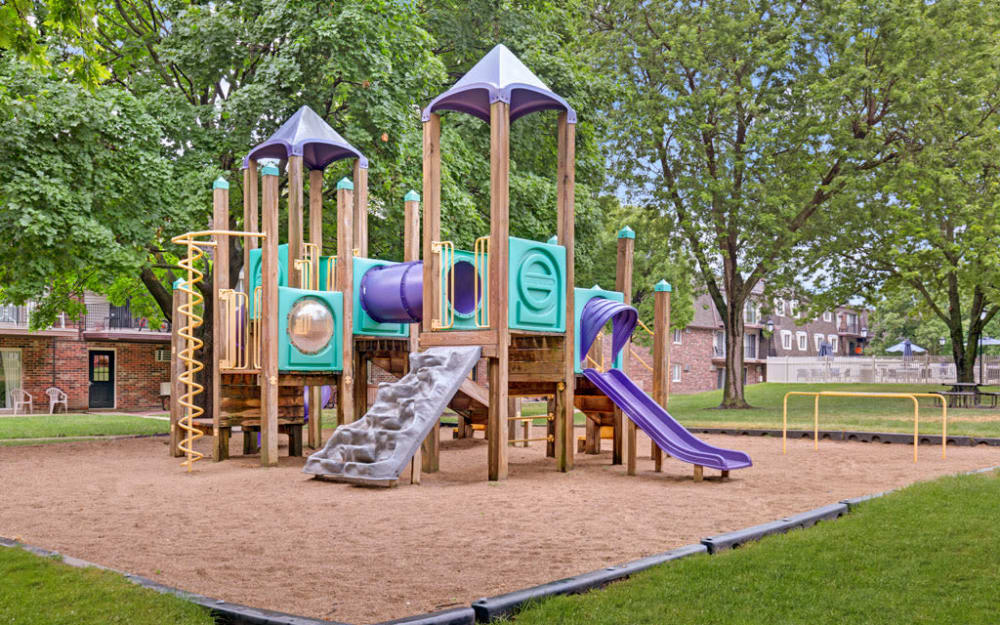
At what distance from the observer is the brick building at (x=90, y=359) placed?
117 ft

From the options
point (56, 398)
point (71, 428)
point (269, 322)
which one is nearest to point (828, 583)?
point (269, 322)

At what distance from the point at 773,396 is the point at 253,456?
28011 millimetres

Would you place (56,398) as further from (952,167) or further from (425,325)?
(952,167)

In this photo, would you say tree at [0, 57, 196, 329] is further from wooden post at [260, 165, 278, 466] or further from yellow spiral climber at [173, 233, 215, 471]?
wooden post at [260, 165, 278, 466]

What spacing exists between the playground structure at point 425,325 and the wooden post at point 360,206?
3cm

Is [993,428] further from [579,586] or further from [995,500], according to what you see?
[579,586]

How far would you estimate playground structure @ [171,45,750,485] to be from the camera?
10969 mm

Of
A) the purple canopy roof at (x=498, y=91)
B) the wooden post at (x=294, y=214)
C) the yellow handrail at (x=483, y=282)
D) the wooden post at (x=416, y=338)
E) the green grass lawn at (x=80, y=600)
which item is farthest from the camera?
the wooden post at (x=294, y=214)

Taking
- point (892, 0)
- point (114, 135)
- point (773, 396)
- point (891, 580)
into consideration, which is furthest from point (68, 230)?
point (773, 396)

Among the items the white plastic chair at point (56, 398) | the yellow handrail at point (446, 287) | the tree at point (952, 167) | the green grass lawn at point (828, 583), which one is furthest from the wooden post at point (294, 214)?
the white plastic chair at point (56, 398)

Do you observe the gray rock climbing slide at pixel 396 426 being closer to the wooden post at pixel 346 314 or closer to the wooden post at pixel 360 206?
the wooden post at pixel 346 314

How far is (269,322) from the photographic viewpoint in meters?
12.2

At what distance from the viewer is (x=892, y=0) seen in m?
26.1

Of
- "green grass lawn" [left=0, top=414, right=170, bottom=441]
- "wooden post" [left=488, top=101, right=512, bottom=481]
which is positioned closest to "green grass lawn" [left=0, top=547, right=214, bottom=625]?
"wooden post" [left=488, top=101, right=512, bottom=481]
